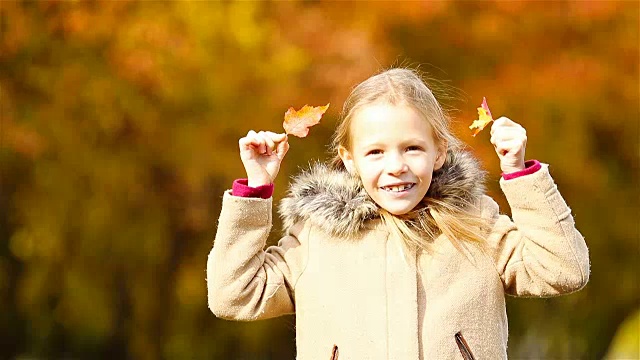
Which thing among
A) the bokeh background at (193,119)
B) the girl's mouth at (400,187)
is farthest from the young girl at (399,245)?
the bokeh background at (193,119)

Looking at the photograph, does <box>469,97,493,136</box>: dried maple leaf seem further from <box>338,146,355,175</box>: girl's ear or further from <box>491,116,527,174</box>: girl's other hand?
<box>338,146,355,175</box>: girl's ear

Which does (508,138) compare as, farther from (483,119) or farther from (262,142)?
(262,142)

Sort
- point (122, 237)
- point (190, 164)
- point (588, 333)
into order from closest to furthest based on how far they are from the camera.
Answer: point (190, 164), point (122, 237), point (588, 333)

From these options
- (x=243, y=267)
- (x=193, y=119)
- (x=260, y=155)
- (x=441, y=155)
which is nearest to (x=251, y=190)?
(x=260, y=155)

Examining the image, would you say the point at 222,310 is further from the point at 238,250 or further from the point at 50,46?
the point at 50,46

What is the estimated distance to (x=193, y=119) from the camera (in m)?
8.35

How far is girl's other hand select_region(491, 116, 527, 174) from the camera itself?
120 inches

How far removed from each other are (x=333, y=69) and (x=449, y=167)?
4816 mm

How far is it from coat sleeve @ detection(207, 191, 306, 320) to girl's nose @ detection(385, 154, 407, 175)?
0.38 metres

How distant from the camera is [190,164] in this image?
28.1 feet

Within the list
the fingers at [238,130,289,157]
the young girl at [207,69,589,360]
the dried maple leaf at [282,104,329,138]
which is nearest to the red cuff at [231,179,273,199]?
the young girl at [207,69,589,360]

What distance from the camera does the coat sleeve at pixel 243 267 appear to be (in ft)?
10.4

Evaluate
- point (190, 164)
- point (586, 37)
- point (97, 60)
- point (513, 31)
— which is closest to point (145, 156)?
point (190, 164)

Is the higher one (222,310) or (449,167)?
(449,167)
